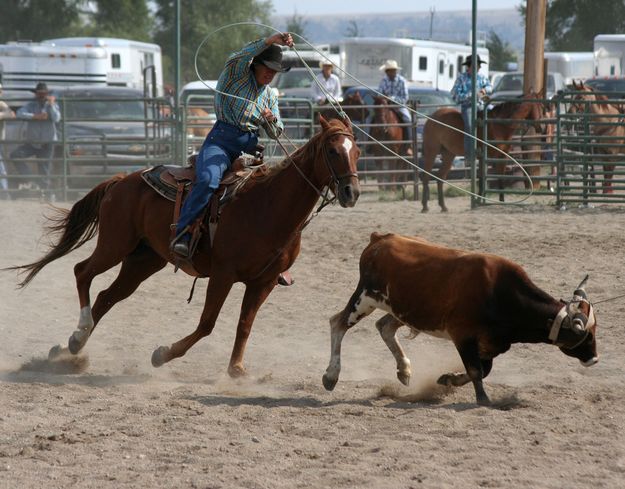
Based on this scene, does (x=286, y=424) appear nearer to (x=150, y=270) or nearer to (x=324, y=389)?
(x=324, y=389)

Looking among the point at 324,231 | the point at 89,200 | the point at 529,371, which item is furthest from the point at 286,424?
the point at 324,231

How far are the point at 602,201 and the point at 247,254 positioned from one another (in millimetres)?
9497

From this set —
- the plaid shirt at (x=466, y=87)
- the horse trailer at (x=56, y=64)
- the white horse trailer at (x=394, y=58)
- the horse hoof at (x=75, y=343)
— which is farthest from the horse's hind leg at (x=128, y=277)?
the white horse trailer at (x=394, y=58)

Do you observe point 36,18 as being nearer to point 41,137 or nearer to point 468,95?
point 41,137

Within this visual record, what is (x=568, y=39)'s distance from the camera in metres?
53.2

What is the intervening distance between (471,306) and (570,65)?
3135 centimetres

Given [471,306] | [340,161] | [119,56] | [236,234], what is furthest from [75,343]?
[119,56]

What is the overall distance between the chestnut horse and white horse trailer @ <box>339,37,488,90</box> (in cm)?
2247

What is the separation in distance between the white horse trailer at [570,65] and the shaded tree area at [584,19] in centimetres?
1326

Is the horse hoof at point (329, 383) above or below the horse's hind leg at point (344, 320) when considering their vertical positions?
below

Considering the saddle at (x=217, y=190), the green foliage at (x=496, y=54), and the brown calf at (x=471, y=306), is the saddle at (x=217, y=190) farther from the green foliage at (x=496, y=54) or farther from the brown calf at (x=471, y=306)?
the green foliage at (x=496, y=54)

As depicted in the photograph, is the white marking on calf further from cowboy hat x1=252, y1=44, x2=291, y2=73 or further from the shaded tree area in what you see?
the shaded tree area

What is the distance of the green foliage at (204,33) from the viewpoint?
53.2 m

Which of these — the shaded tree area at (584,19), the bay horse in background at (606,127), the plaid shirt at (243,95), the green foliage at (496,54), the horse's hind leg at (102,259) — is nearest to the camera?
the plaid shirt at (243,95)
